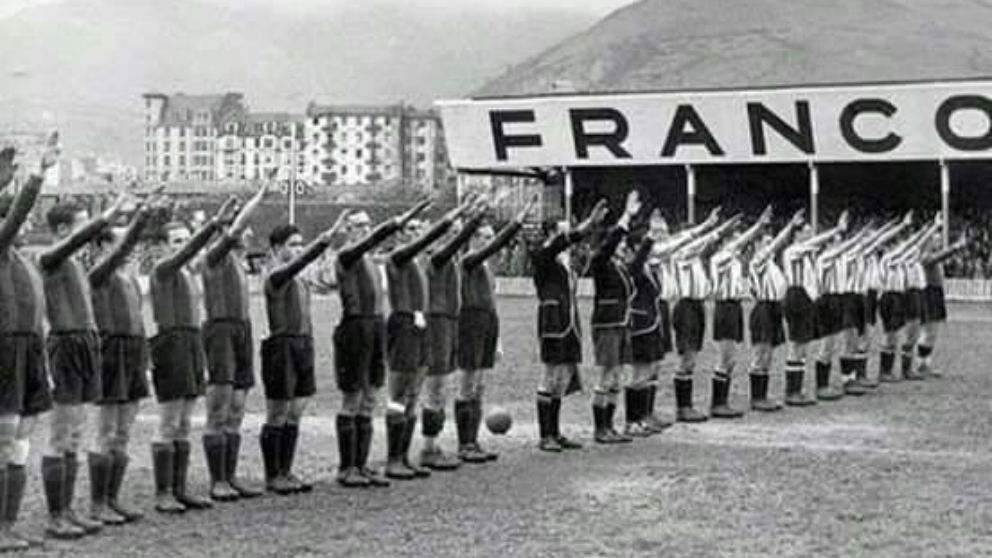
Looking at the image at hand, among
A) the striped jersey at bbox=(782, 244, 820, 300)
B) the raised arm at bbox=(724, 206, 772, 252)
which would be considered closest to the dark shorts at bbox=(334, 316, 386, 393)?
the raised arm at bbox=(724, 206, 772, 252)

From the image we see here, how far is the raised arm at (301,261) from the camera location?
36.5 ft

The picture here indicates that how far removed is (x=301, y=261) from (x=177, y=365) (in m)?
1.17

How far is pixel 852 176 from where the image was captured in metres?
47.8

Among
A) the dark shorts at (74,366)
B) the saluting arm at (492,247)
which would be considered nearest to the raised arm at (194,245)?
the dark shorts at (74,366)

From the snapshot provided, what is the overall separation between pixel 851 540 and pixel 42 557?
4.71 m

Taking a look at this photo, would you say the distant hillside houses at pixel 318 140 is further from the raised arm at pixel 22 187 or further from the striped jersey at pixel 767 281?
the raised arm at pixel 22 187

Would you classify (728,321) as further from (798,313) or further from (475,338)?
(475,338)

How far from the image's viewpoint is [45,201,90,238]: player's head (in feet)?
32.3

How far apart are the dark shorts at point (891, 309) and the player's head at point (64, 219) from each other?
506 inches

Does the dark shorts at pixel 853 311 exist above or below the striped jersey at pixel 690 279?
below

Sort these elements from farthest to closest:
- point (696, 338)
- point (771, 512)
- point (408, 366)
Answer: point (696, 338) < point (408, 366) < point (771, 512)

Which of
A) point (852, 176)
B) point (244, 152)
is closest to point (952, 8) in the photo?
point (244, 152)

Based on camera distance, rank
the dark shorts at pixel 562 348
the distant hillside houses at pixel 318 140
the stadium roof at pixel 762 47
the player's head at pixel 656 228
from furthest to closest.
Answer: the distant hillside houses at pixel 318 140 → the stadium roof at pixel 762 47 → the player's head at pixel 656 228 → the dark shorts at pixel 562 348

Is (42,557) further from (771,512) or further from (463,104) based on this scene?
(463,104)
